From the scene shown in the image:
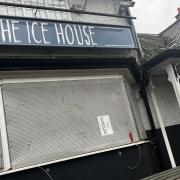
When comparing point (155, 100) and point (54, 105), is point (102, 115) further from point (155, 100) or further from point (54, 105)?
point (155, 100)

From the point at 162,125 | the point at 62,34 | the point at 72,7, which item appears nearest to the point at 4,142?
the point at 62,34

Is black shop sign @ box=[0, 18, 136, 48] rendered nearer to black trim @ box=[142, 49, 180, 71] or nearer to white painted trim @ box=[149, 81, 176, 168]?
black trim @ box=[142, 49, 180, 71]

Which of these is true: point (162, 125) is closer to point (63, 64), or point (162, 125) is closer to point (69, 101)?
point (69, 101)

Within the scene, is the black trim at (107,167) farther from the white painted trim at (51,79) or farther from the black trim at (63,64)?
the black trim at (63,64)

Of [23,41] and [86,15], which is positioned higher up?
[86,15]

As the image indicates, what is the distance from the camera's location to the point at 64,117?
277 inches

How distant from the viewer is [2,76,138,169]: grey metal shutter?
6.34 m

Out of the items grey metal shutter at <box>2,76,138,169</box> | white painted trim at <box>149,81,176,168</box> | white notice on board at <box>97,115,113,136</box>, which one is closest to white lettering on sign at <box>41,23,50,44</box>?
grey metal shutter at <box>2,76,138,169</box>

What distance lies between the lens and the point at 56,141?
21.9 ft

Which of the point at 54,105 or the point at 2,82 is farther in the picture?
the point at 54,105

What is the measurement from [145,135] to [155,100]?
3.17ft

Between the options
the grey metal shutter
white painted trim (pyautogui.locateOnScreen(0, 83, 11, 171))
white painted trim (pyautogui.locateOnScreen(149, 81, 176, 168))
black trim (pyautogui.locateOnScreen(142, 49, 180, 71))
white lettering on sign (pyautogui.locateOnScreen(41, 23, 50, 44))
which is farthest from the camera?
white painted trim (pyautogui.locateOnScreen(149, 81, 176, 168))

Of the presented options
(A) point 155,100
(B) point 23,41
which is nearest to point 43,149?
(B) point 23,41

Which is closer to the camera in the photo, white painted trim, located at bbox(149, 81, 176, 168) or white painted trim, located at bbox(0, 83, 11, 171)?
white painted trim, located at bbox(0, 83, 11, 171)
